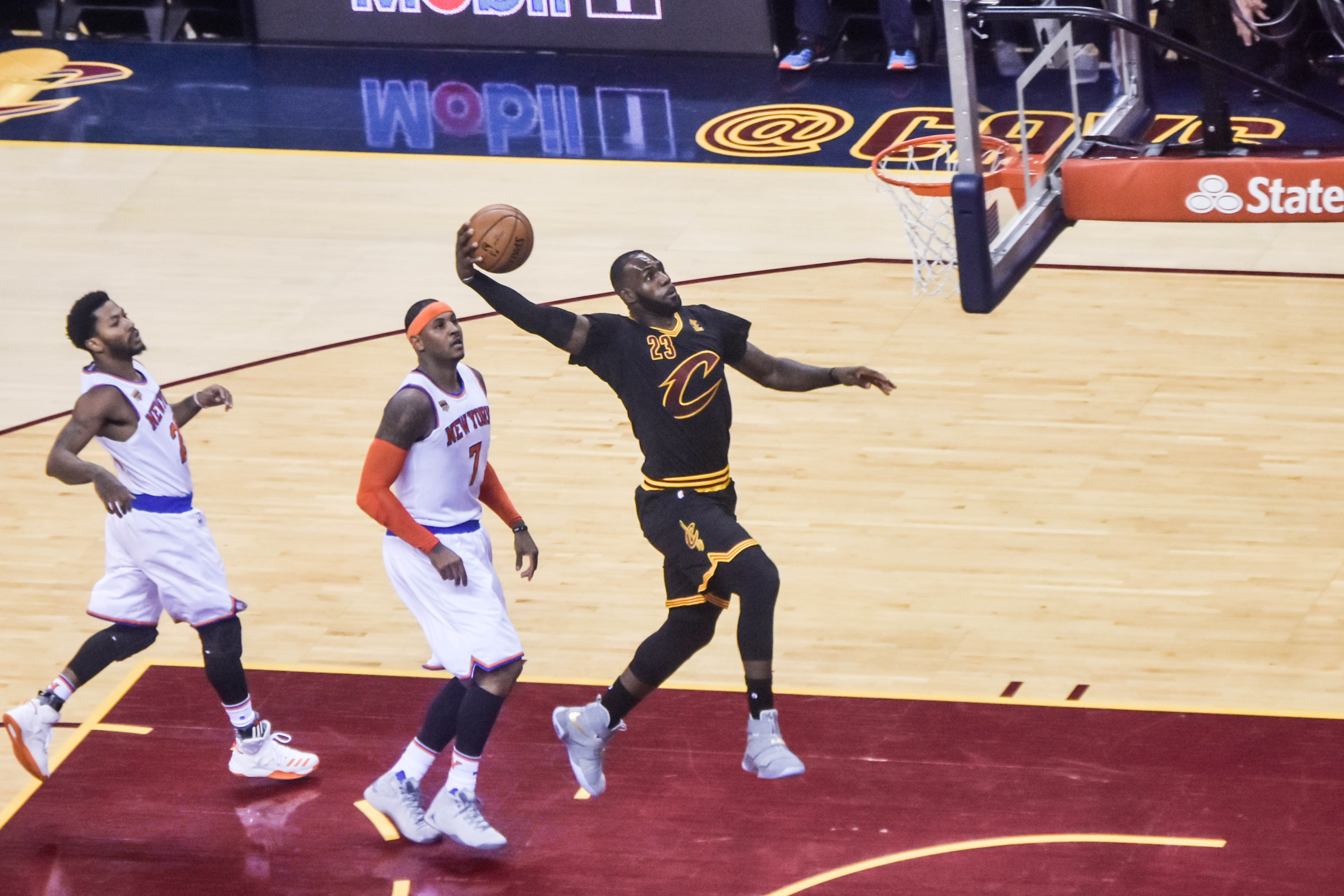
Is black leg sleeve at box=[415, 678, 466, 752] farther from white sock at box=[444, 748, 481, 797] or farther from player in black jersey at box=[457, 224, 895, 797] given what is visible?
player in black jersey at box=[457, 224, 895, 797]

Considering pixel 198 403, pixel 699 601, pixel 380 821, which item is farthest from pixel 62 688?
pixel 699 601

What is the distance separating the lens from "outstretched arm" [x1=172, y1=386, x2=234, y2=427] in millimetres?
7000

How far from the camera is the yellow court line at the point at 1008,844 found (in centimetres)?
646

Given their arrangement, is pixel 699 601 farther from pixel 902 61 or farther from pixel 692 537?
pixel 902 61

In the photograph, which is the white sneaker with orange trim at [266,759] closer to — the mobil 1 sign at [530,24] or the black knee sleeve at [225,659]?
the black knee sleeve at [225,659]

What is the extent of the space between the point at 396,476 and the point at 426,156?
27.3 ft

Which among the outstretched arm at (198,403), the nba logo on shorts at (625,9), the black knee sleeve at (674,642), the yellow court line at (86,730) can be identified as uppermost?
the outstretched arm at (198,403)

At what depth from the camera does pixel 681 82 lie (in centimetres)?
1572

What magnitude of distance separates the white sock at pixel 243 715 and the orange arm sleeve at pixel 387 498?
1.05 meters

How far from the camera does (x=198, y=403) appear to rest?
23.1 feet

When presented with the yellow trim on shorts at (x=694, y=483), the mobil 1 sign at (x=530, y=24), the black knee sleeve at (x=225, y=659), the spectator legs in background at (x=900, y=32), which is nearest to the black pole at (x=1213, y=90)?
the yellow trim on shorts at (x=694, y=483)

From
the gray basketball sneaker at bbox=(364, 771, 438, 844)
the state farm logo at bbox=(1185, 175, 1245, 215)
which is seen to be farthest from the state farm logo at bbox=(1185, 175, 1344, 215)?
the gray basketball sneaker at bbox=(364, 771, 438, 844)

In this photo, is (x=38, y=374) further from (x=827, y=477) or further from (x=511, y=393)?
(x=827, y=477)

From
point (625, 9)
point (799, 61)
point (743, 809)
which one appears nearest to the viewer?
point (743, 809)
